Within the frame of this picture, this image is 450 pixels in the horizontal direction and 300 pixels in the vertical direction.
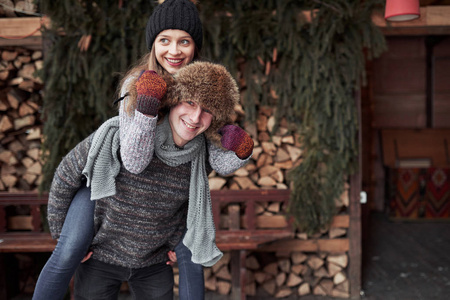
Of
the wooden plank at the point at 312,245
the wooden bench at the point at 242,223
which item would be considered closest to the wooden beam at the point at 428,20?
the wooden bench at the point at 242,223

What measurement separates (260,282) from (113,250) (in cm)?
207

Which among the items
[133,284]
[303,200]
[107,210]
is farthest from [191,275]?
[303,200]

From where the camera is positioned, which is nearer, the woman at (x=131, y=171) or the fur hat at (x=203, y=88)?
the fur hat at (x=203, y=88)

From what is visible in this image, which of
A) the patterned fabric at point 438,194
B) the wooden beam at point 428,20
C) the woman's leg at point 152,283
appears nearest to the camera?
the woman's leg at point 152,283

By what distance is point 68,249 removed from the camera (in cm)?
155

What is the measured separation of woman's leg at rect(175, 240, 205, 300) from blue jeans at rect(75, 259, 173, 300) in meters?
0.14

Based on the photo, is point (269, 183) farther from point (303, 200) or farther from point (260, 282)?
point (260, 282)

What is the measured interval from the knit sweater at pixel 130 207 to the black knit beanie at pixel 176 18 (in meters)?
0.49

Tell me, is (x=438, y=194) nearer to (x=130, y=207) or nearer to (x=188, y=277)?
(x=188, y=277)

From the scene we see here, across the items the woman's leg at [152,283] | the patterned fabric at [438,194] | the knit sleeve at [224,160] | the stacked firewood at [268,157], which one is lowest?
the patterned fabric at [438,194]

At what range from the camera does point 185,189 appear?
1.63 m

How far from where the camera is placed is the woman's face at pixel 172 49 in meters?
1.59

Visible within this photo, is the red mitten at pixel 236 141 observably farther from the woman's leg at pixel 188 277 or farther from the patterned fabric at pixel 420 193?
the patterned fabric at pixel 420 193

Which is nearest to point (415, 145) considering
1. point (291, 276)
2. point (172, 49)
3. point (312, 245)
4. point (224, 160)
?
point (312, 245)
